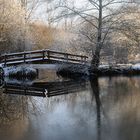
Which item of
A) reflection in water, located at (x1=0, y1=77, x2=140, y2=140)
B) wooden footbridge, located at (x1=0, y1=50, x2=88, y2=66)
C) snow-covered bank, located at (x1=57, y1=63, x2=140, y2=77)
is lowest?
reflection in water, located at (x1=0, y1=77, x2=140, y2=140)

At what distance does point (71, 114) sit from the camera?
10.5 m

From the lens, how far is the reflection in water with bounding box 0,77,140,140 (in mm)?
8180

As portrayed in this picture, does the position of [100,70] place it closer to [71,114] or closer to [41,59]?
[41,59]

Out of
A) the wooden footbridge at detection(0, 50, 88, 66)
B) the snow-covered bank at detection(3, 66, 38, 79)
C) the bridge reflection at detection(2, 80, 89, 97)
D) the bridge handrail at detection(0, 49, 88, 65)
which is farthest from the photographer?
the wooden footbridge at detection(0, 50, 88, 66)

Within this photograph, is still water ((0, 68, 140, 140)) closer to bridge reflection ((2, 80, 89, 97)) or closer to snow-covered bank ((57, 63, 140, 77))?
bridge reflection ((2, 80, 89, 97))

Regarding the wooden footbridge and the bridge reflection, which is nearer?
the bridge reflection

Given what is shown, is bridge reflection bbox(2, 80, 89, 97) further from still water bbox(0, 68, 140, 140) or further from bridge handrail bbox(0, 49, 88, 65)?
bridge handrail bbox(0, 49, 88, 65)

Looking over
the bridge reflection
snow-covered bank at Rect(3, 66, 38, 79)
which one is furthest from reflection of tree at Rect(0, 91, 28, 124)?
snow-covered bank at Rect(3, 66, 38, 79)

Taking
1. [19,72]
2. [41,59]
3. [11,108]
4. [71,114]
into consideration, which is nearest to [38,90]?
[11,108]

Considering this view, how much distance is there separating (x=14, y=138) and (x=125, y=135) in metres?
A: 2.69

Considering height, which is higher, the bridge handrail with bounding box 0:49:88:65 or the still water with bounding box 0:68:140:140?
the bridge handrail with bounding box 0:49:88:65

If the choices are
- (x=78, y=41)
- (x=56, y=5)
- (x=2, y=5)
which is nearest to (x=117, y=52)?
(x=78, y=41)

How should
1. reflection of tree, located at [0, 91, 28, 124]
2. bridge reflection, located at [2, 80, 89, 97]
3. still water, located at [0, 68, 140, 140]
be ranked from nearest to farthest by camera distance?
still water, located at [0, 68, 140, 140] < reflection of tree, located at [0, 91, 28, 124] < bridge reflection, located at [2, 80, 89, 97]

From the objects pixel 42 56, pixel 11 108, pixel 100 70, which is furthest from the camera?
pixel 100 70
